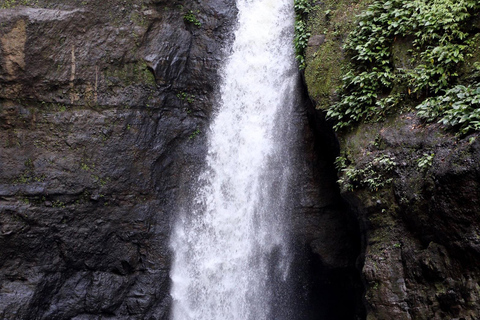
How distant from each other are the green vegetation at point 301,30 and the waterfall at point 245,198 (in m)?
0.55

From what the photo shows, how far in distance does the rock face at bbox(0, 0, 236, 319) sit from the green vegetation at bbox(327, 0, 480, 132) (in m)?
4.67

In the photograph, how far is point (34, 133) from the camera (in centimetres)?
827

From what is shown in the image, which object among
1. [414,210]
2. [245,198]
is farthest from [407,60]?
[245,198]

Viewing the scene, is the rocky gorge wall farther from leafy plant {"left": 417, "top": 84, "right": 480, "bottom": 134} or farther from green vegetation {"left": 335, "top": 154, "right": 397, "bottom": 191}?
leafy plant {"left": 417, "top": 84, "right": 480, "bottom": 134}

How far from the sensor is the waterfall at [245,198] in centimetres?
884

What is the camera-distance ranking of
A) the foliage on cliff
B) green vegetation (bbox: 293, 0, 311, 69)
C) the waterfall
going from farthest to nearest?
1. green vegetation (bbox: 293, 0, 311, 69)
2. the waterfall
3. the foliage on cliff

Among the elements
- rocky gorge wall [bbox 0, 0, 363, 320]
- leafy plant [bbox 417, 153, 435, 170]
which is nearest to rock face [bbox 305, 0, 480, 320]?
leafy plant [bbox 417, 153, 435, 170]

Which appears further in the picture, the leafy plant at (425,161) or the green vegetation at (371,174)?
the green vegetation at (371,174)

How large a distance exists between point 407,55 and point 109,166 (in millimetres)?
7142

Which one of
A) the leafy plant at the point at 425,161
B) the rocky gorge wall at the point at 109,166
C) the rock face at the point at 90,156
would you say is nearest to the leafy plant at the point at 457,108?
the leafy plant at the point at 425,161

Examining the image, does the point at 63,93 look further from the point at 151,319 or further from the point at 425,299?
the point at 425,299

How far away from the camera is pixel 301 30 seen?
927 centimetres

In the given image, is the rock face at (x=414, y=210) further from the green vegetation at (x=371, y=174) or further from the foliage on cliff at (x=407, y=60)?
the foliage on cliff at (x=407, y=60)

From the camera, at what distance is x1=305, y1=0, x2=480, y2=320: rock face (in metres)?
4.95
